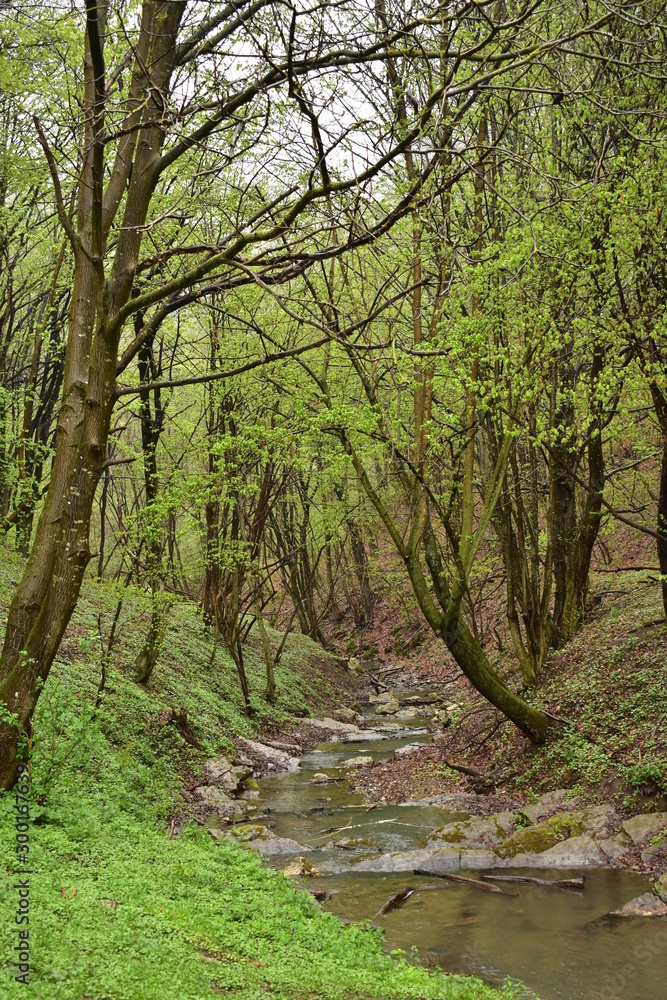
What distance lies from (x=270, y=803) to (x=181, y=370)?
10324 millimetres

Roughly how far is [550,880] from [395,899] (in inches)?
66.2

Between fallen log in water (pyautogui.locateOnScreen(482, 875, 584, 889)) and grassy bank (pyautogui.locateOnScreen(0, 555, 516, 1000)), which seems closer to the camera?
grassy bank (pyautogui.locateOnScreen(0, 555, 516, 1000))

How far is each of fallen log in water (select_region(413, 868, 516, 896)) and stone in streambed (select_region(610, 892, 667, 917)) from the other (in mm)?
1145

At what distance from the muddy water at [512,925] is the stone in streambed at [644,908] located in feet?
0.33

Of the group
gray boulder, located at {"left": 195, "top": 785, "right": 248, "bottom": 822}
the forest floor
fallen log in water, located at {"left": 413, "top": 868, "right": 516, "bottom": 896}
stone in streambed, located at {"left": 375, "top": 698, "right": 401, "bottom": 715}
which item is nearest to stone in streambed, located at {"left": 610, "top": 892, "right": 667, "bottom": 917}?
the forest floor

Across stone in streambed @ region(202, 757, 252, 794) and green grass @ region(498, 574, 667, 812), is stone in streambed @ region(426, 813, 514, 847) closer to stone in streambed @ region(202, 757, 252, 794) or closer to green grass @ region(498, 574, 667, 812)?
green grass @ region(498, 574, 667, 812)

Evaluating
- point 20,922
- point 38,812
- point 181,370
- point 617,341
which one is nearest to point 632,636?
point 617,341

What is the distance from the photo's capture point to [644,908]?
6.56m

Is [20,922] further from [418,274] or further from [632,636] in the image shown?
[632,636]

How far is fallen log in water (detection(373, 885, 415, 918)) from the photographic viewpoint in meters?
Result: 7.08

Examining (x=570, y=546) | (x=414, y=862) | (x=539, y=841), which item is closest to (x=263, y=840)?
(x=414, y=862)

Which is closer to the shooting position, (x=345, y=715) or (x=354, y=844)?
(x=354, y=844)

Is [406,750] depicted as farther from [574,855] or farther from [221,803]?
[574,855]

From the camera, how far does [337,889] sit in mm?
7840
